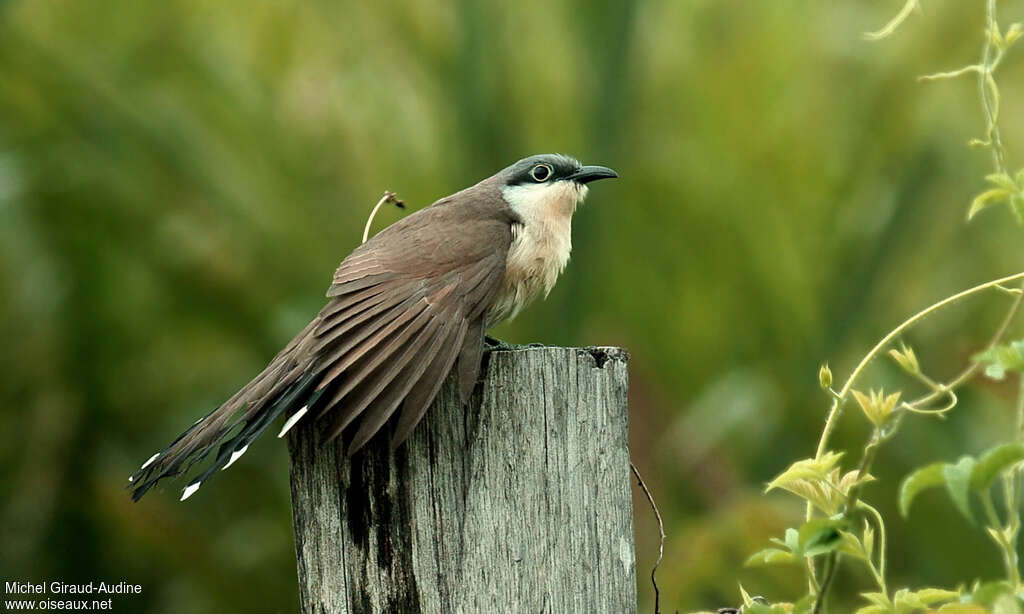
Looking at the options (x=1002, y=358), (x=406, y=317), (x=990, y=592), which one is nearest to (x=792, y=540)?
(x=990, y=592)

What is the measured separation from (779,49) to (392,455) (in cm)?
403

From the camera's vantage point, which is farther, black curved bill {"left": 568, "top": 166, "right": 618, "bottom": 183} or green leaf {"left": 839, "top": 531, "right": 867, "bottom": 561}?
black curved bill {"left": 568, "top": 166, "right": 618, "bottom": 183}

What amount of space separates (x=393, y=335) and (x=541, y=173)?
133 centimetres

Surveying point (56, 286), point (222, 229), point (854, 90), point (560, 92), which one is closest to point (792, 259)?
point (854, 90)

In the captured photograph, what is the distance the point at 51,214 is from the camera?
534cm

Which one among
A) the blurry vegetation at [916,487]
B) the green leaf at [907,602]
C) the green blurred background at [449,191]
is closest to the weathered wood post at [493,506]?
the blurry vegetation at [916,487]

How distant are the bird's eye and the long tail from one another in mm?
1337

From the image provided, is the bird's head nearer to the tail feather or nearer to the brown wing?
the brown wing

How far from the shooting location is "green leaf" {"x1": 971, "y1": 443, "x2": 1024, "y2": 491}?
1.34m

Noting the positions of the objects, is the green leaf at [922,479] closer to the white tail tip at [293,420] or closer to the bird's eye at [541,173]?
the white tail tip at [293,420]

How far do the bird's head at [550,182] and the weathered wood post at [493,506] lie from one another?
132 centimetres

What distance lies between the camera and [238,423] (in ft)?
8.26

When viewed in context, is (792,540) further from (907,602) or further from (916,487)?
(916,487)

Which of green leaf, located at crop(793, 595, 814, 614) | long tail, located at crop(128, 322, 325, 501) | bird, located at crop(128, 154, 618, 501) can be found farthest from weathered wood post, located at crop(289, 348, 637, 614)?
green leaf, located at crop(793, 595, 814, 614)
